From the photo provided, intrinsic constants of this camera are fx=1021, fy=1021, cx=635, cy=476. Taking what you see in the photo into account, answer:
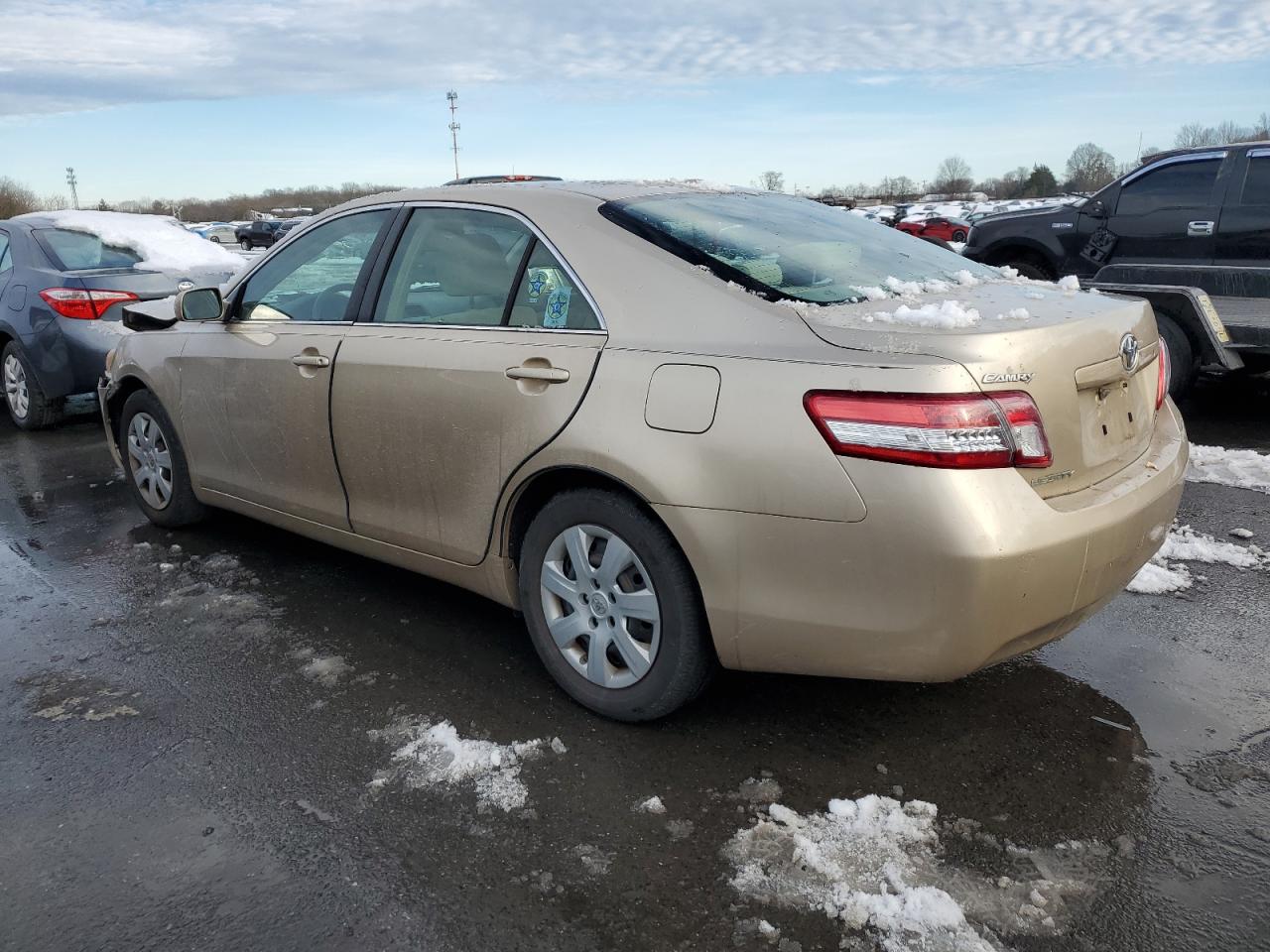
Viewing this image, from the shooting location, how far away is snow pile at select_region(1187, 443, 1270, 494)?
542 cm

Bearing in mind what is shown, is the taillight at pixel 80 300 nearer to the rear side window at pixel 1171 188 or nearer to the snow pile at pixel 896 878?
the snow pile at pixel 896 878

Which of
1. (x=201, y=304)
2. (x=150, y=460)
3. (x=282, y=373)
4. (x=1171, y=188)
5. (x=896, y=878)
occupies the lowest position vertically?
(x=896, y=878)

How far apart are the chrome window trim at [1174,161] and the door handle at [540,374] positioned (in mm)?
7428

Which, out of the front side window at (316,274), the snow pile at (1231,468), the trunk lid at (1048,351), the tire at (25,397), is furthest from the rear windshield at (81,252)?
the snow pile at (1231,468)

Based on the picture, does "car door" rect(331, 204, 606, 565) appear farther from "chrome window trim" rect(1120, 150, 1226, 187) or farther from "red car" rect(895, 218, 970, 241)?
"red car" rect(895, 218, 970, 241)

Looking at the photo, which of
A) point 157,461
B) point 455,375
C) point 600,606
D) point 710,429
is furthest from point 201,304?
point 710,429

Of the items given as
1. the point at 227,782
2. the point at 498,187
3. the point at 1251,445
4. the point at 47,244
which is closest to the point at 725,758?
the point at 227,782

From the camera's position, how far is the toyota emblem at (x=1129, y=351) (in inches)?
115

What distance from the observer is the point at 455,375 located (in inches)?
130

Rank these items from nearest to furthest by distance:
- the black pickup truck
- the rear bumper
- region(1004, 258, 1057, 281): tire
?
the rear bumper
the black pickup truck
region(1004, 258, 1057, 281): tire

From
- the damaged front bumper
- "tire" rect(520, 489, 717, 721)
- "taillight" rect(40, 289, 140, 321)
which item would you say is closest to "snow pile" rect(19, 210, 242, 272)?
"taillight" rect(40, 289, 140, 321)

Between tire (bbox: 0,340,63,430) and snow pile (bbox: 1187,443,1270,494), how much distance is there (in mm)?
7791

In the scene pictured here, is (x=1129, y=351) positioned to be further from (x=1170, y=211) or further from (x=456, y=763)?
(x=1170, y=211)

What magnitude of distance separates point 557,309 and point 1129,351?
5.53 feet
